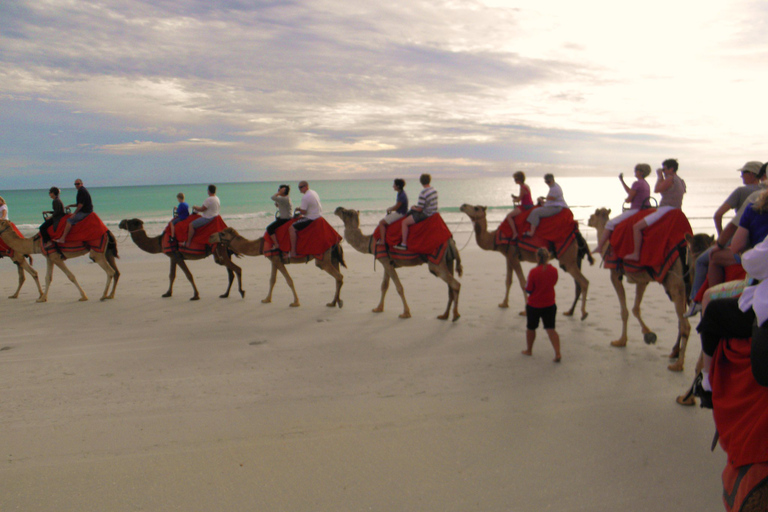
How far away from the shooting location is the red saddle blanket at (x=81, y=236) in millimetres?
11078

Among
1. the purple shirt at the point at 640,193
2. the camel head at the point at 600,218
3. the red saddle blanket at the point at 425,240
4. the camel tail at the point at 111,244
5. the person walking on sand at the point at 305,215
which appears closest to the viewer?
the purple shirt at the point at 640,193

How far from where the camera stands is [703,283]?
4.75 metres

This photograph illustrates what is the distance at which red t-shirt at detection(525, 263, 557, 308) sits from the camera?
641cm

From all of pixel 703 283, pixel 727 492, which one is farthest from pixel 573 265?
pixel 727 492

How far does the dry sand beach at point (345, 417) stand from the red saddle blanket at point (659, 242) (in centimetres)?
121

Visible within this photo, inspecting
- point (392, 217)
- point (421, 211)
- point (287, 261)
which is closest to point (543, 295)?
point (421, 211)

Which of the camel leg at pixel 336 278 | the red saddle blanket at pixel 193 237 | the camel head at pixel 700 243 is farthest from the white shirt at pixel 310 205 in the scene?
the camel head at pixel 700 243

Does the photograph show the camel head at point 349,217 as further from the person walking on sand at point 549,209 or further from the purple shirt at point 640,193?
the purple shirt at point 640,193

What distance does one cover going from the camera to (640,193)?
728 cm

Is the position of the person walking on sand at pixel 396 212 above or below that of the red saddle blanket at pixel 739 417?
above

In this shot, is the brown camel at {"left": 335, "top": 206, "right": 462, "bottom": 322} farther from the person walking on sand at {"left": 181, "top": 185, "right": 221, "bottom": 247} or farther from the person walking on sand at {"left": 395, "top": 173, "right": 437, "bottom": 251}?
the person walking on sand at {"left": 181, "top": 185, "right": 221, "bottom": 247}

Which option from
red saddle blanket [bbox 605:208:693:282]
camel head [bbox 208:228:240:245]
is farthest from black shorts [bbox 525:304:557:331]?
camel head [bbox 208:228:240:245]

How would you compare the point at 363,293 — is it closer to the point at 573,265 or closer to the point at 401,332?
the point at 401,332

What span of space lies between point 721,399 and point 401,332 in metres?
5.49
